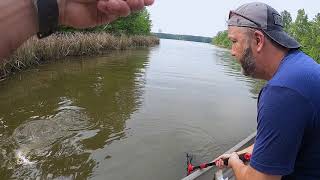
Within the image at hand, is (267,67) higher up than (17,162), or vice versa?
(267,67)

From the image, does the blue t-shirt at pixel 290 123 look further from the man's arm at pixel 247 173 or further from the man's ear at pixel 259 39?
the man's ear at pixel 259 39

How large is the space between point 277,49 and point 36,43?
52.0 feet

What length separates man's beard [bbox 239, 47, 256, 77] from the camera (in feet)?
7.95

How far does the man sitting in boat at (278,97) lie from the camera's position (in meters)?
2.10

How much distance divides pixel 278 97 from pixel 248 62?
422 mm

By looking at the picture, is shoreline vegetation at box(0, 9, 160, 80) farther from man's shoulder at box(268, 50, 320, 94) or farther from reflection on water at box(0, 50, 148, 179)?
man's shoulder at box(268, 50, 320, 94)

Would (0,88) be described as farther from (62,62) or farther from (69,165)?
(62,62)

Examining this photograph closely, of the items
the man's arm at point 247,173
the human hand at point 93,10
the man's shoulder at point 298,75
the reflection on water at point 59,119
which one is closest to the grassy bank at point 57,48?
the reflection on water at point 59,119

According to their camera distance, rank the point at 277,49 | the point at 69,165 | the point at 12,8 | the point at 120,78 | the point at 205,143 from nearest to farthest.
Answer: the point at 12,8 < the point at 277,49 < the point at 69,165 < the point at 205,143 < the point at 120,78

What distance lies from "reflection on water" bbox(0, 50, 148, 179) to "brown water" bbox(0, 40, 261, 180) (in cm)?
2

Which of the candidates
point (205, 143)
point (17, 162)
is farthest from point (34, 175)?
point (205, 143)

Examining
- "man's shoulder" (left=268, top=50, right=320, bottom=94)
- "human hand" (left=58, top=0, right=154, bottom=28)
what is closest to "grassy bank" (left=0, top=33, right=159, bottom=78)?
"man's shoulder" (left=268, top=50, right=320, bottom=94)

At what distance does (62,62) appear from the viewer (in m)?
20.0

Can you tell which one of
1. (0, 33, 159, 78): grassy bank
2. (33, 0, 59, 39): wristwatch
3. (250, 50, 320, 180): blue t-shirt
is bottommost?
(0, 33, 159, 78): grassy bank
